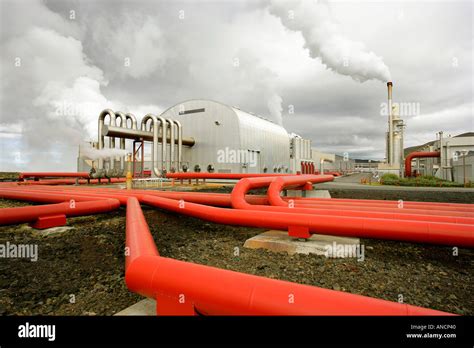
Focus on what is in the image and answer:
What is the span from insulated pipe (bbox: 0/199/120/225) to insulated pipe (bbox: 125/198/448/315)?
2711 millimetres

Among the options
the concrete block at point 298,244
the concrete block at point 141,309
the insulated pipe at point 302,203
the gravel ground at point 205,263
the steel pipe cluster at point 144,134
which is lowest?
the gravel ground at point 205,263

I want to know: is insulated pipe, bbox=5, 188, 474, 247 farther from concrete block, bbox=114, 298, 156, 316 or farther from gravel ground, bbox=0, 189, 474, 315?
concrete block, bbox=114, 298, 156, 316

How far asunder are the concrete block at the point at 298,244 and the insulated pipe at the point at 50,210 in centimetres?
275

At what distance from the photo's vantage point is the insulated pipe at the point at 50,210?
11.1 ft

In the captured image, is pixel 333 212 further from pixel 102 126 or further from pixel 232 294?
pixel 102 126

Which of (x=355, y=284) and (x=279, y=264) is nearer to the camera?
(x=355, y=284)

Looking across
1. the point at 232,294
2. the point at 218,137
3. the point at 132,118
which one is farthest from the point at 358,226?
the point at 218,137

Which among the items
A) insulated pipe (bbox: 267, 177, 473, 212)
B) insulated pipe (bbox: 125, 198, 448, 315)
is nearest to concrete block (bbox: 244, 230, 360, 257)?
insulated pipe (bbox: 267, 177, 473, 212)

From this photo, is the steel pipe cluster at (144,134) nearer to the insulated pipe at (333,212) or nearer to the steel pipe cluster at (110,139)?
the steel pipe cluster at (110,139)

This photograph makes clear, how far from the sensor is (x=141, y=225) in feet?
9.30

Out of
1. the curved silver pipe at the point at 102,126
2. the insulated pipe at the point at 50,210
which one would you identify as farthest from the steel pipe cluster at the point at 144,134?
the insulated pipe at the point at 50,210
